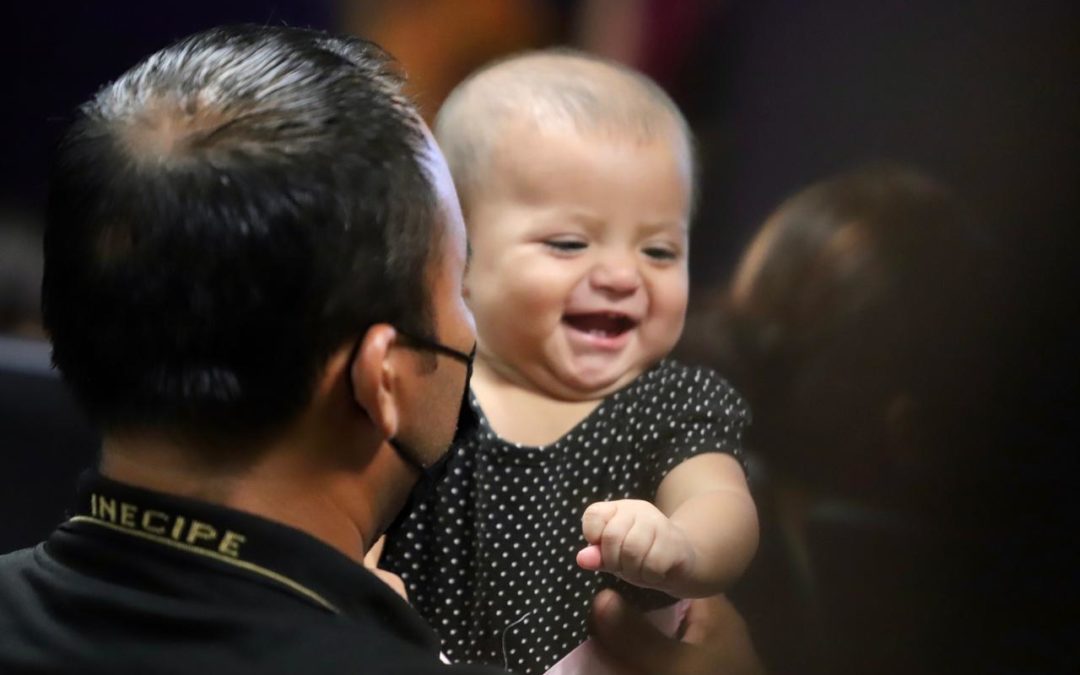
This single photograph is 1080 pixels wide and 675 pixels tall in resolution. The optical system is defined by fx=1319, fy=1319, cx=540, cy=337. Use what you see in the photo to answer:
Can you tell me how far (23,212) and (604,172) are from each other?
814 millimetres

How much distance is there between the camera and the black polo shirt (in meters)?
0.77

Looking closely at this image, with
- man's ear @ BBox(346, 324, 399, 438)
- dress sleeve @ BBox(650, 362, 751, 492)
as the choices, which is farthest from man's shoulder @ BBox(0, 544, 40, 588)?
dress sleeve @ BBox(650, 362, 751, 492)

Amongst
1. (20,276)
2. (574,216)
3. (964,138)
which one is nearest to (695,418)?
(574,216)

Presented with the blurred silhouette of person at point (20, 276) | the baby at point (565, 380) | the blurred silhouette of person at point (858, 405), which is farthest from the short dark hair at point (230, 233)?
the blurred silhouette of person at point (20, 276)

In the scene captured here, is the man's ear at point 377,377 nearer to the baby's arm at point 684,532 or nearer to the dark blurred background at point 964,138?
the baby's arm at point 684,532

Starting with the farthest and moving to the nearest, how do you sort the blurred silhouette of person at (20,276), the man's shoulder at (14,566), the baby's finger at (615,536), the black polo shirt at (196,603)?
the blurred silhouette of person at (20,276), the baby's finger at (615,536), the man's shoulder at (14,566), the black polo shirt at (196,603)

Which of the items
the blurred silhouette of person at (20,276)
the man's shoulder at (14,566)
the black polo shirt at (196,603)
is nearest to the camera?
the black polo shirt at (196,603)

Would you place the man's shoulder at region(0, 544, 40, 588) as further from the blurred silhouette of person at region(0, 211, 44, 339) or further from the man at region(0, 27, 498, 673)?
the blurred silhouette of person at region(0, 211, 44, 339)

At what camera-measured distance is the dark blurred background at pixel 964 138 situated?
1.03 m

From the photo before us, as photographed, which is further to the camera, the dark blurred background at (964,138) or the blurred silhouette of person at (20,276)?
the blurred silhouette of person at (20,276)

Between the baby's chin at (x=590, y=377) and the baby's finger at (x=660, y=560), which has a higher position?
the baby's chin at (x=590, y=377)

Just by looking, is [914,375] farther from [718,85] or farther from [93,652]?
[93,652]

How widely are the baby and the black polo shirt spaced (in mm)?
265

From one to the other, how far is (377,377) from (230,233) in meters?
Answer: 0.13
